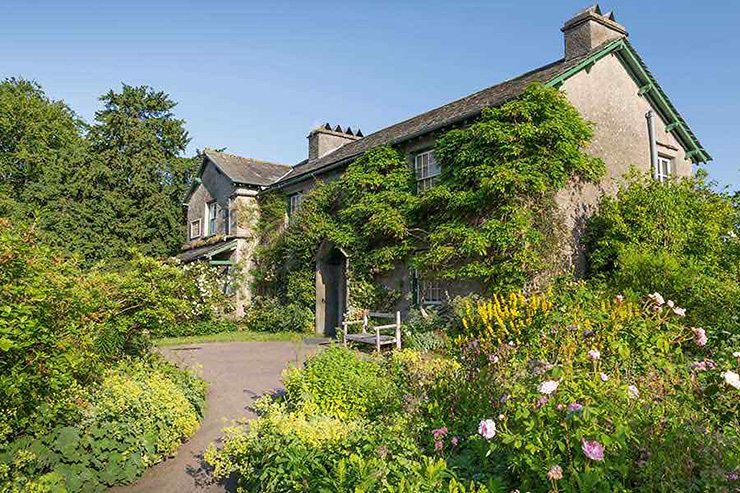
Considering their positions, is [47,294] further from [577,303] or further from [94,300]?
[577,303]

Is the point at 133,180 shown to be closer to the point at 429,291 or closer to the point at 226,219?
the point at 226,219

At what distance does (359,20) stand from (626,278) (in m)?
8.57

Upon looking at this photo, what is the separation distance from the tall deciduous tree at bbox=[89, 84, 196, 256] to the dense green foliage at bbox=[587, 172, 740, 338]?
78.9ft

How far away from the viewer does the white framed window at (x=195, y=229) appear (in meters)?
26.8

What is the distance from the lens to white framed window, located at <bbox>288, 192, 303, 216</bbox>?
21202mm

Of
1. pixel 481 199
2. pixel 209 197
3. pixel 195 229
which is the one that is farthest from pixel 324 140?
pixel 481 199

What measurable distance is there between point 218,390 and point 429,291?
25.6ft

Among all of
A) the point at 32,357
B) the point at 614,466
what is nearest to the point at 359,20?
the point at 32,357

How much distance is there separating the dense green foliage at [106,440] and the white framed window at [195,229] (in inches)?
817

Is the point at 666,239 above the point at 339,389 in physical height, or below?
above

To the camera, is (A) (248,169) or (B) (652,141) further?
(A) (248,169)

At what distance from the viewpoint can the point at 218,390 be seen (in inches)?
372

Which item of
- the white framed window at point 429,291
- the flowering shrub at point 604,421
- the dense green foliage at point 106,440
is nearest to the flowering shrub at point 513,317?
the flowering shrub at point 604,421

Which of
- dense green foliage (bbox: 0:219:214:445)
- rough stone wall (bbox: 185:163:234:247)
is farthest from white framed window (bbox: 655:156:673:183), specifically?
rough stone wall (bbox: 185:163:234:247)
